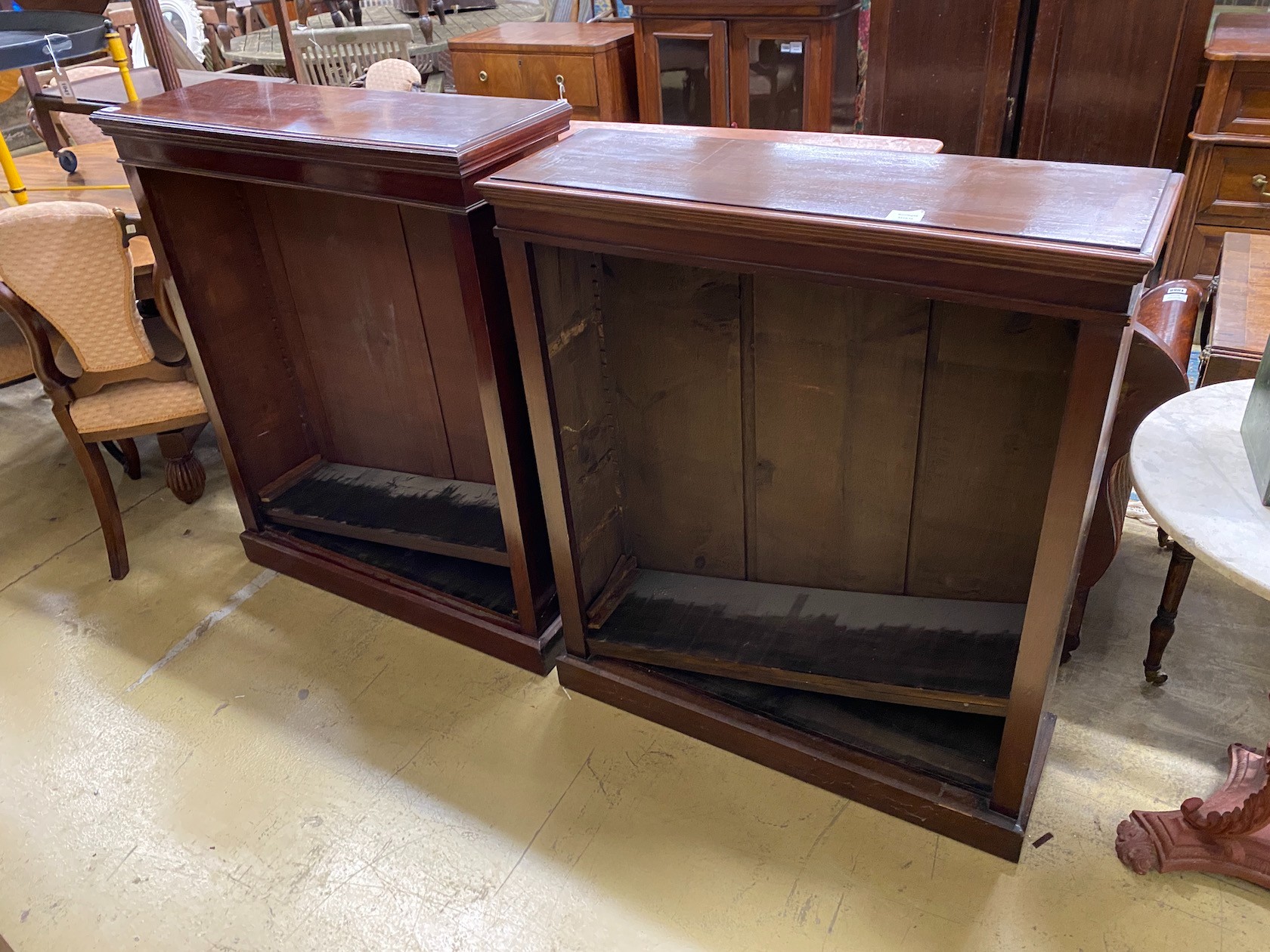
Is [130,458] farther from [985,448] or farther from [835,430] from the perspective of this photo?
[985,448]

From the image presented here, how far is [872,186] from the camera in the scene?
135cm

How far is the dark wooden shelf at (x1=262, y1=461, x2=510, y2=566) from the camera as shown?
2193 millimetres

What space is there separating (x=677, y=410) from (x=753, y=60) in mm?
2440

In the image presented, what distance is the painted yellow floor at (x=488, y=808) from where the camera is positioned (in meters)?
1.54

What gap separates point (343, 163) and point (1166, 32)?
271cm

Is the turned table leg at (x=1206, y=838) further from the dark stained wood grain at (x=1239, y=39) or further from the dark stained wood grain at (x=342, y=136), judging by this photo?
the dark stained wood grain at (x=1239, y=39)

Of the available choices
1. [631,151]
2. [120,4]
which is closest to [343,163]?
[631,151]

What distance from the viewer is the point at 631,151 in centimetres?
157

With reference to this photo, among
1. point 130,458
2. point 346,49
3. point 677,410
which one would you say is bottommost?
point 130,458

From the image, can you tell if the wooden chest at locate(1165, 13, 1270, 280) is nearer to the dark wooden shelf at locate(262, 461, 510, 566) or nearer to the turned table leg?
the turned table leg

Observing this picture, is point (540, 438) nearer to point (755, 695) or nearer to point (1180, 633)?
point (755, 695)

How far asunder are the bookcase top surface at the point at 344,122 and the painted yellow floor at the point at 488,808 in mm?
1136

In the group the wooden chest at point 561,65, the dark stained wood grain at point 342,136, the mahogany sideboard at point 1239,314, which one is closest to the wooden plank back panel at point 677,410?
the dark stained wood grain at point 342,136

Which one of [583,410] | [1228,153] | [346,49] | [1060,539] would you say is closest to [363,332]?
Result: [583,410]
